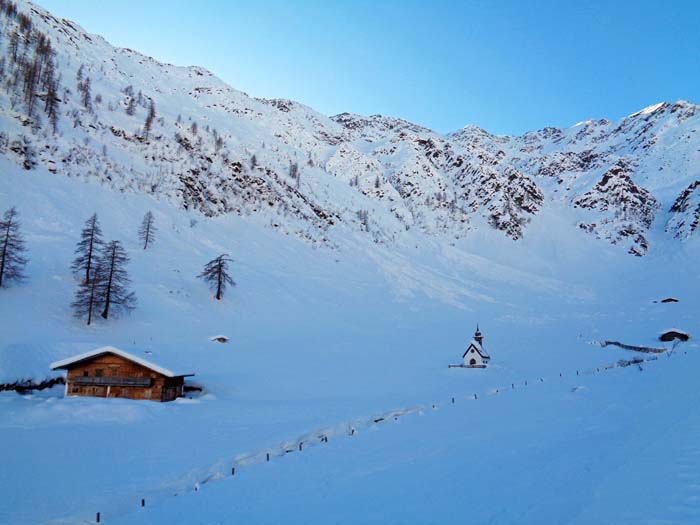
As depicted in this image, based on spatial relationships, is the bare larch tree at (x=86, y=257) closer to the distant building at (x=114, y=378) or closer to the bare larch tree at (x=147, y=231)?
the bare larch tree at (x=147, y=231)

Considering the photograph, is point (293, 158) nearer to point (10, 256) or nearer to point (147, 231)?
point (147, 231)

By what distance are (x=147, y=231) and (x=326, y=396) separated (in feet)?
108

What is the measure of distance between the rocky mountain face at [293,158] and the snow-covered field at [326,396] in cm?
838

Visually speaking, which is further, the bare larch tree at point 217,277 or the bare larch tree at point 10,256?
the bare larch tree at point 217,277

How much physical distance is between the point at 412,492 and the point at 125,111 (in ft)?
275

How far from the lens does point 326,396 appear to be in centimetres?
3212

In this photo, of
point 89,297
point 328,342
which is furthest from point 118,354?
point 328,342

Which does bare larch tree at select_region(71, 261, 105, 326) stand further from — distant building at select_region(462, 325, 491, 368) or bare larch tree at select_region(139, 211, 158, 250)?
distant building at select_region(462, 325, 491, 368)

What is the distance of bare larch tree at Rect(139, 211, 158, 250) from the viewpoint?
175 feet

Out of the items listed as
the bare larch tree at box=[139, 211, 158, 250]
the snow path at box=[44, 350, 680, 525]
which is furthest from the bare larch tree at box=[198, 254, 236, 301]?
the snow path at box=[44, 350, 680, 525]

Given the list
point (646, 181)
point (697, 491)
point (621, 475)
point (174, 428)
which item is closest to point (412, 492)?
point (621, 475)

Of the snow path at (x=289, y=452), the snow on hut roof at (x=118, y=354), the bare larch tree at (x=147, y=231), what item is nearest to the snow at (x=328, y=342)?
the snow path at (x=289, y=452)

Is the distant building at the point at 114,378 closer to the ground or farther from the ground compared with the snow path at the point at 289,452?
farther from the ground

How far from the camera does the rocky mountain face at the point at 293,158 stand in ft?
219
